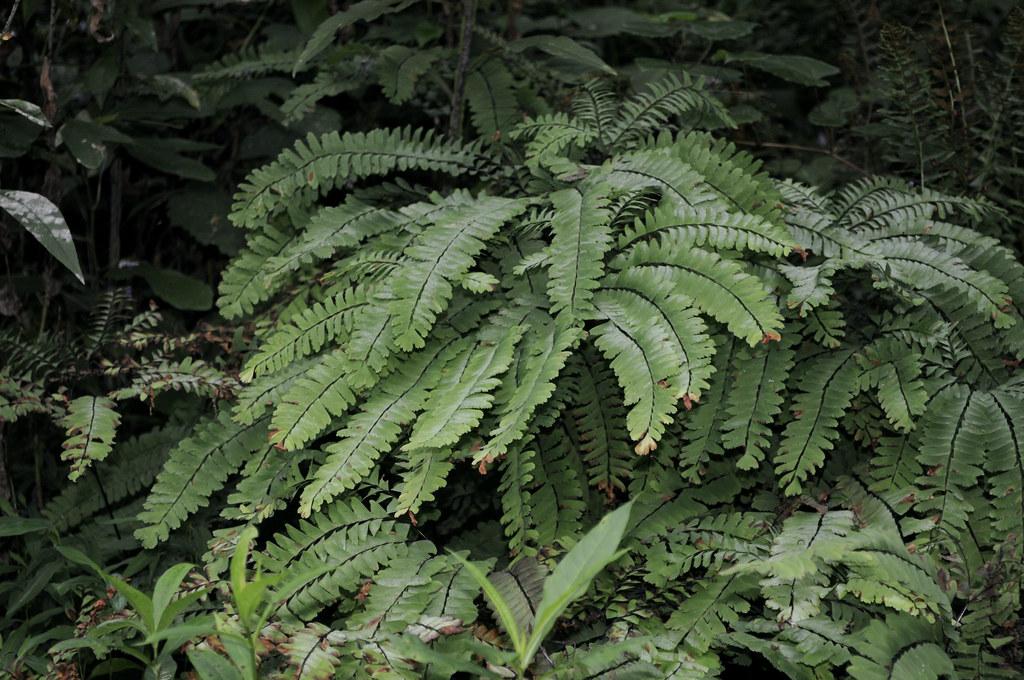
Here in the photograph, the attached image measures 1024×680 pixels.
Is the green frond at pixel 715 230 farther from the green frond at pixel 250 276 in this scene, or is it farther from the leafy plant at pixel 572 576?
the green frond at pixel 250 276

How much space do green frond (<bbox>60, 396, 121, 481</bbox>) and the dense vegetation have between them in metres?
0.02

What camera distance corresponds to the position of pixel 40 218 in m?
2.82

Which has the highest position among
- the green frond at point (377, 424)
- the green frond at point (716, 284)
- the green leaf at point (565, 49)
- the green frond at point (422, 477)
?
the green leaf at point (565, 49)

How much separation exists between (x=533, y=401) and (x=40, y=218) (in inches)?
66.0

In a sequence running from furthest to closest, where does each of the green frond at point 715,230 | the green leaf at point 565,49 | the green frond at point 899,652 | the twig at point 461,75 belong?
the twig at point 461,75, the green leaf at point 565,49, the green frond at point 715,230, the green frond at point 899,652

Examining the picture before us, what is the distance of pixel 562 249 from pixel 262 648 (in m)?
1.31

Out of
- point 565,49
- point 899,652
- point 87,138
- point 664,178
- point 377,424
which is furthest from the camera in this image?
point 565,49

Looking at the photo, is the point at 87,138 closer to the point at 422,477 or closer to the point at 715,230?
the point at 422,477

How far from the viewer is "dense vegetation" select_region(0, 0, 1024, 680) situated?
2.33m

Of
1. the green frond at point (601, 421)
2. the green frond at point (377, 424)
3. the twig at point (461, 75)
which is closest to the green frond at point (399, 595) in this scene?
the green frond at point (377, 424)

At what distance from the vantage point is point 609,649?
208 centimetres

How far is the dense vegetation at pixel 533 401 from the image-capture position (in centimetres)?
233

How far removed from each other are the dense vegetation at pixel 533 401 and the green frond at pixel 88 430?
0.02 metres

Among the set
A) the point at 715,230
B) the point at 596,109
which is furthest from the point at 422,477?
the point at 596,109
